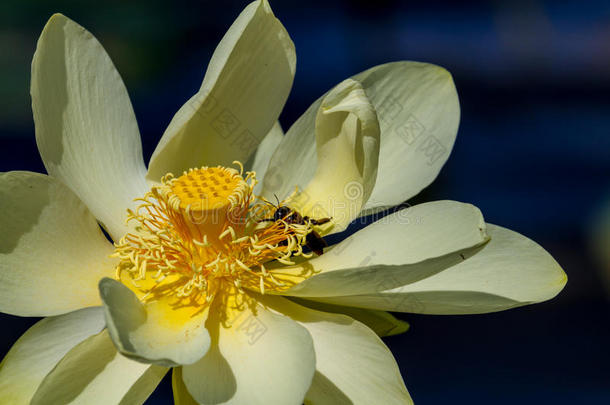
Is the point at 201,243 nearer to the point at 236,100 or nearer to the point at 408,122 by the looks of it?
the point at 236,100

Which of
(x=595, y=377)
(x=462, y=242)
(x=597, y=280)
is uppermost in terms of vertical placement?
(x=462, y=242)

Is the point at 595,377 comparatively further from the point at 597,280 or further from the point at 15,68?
the point at 15,68

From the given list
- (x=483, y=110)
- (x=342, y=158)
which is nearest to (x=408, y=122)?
(x=342, y=158)

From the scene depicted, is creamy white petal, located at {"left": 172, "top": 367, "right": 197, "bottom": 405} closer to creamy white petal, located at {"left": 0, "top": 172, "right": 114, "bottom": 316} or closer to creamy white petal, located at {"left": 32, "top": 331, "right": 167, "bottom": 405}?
creamy white petal, located at {"left": 32, "top": 331, "right": 167, "bottom": 405}

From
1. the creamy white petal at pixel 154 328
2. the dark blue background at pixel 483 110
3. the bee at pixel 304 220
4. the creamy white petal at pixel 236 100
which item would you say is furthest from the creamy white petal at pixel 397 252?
the dark blue background at pixel 483 110

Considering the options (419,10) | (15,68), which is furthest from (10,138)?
(419,10)
